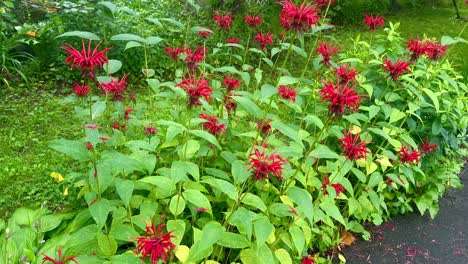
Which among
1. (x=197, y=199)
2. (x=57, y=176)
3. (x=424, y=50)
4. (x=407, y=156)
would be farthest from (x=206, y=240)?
(x=424, y=50)

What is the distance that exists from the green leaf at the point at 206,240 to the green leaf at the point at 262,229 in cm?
16

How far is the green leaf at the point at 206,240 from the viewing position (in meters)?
1.57

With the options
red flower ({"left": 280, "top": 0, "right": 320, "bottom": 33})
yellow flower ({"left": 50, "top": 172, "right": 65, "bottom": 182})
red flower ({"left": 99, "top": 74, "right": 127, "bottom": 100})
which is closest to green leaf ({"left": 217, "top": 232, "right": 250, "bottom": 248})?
Result: red flower ({"left": 99, "top": 74, "right": 127, "bottom": 100})

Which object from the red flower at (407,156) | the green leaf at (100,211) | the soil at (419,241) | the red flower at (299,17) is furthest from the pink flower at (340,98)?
the soil at (419,241)

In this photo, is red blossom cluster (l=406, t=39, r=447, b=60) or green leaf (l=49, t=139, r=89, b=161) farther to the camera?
red blossom cluster (l=406, t=39, r=447, b=60)

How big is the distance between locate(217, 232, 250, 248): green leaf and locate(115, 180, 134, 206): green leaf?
408 millimetres

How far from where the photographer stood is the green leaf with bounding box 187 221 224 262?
5.14 ft

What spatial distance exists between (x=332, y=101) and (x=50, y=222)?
142cm

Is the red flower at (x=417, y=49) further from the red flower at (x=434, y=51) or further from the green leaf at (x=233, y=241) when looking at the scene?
the green leaf at (x=233, y=241)

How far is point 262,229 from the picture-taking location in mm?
1722

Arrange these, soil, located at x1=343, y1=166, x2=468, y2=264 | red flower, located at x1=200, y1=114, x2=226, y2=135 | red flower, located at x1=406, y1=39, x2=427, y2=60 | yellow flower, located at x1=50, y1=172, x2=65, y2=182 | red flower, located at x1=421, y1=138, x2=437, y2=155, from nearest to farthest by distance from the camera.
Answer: red flower, located at x1=200, y1=114, x2=226, y2=135
red flower, located at x1=406, y1=39, x2=427, y2=60
yellow flower, located at x1=50, y1=172, x2=65, y2=182
soil, located at x1=343, y1=166, x2=468, y2=264
red flower, located at x1=421, y1=138, x2=437, y2=155

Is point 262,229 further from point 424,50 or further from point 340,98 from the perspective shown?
point 424,50

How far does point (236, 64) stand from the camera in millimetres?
4789

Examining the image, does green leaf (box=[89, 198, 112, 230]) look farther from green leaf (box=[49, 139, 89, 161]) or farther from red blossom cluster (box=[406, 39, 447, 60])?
red blossom cluster (box=[406, 39, 447, 60])
